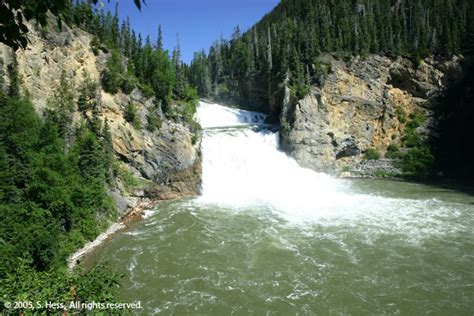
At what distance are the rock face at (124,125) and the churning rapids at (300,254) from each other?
233 cm

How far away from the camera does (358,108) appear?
47.2 meters

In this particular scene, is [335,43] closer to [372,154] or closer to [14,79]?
[372,154]

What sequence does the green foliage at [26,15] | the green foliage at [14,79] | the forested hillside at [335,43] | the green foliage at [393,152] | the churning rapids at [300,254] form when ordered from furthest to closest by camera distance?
the forested hillside at [335,43] < the green foliage at [393,152] < the green foliage at [14,79] < the churning rapids at [300,254] < the green foliage at [26,15]

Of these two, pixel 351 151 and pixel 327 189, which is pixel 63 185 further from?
pixel 351 151

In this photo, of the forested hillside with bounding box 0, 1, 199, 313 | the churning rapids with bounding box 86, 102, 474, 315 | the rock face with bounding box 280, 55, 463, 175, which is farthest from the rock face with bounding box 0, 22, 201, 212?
the rock face with bounding box 280, 55, 463, 175

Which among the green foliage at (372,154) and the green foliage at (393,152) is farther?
the green foliage at (393,152)

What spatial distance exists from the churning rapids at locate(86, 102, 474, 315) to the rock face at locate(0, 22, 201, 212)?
A: 233 cm

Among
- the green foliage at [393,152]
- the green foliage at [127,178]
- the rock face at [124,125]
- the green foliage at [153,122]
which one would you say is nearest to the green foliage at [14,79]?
the rock face at [124,125]

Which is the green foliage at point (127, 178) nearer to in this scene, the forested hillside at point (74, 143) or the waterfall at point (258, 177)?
the forested hillside at point (74, 143)

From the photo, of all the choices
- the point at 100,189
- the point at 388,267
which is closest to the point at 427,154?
the point at 388,267

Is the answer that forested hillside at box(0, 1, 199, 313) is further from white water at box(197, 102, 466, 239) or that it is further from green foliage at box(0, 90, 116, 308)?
white water at box(197, 102, 466, 239)

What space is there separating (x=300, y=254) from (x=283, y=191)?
1635 centimetres

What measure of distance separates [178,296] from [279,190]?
21.7m

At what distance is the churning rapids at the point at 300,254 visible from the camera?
1422cm
